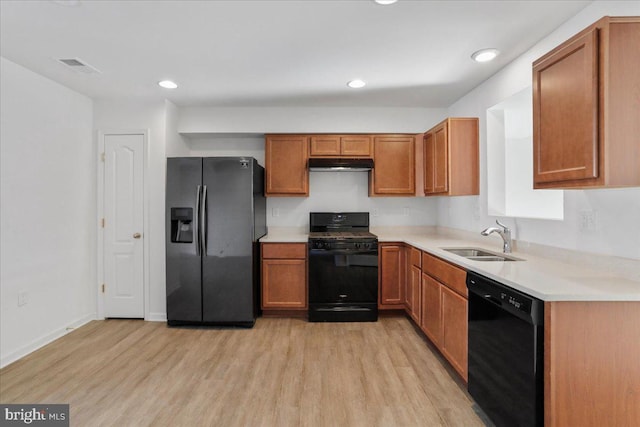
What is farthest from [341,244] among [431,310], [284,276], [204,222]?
[204,222]

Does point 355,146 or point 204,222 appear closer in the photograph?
point 204,222

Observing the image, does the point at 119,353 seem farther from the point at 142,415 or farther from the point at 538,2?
the point at 538,2

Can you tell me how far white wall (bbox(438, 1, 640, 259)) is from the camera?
1786 mm

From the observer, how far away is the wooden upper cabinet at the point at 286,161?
4.05 m

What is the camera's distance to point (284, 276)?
380 cm

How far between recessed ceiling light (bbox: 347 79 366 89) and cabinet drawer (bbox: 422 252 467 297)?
1.74 meters

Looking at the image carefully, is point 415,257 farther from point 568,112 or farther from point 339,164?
point 568,112

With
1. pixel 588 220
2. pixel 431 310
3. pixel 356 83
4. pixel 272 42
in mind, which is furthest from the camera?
pixel 356 83

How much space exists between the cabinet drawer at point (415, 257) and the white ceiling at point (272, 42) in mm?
1653

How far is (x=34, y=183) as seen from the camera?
9.92ft

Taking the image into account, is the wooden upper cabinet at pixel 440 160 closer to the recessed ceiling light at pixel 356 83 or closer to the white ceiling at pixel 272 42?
the white ceiling at pixel 272 42

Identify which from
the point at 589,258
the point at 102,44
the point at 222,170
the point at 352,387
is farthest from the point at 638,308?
the point at 102,44

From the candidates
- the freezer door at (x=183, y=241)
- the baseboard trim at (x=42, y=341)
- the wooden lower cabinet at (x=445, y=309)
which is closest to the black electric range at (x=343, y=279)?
the wooden lower cabinet at (x=445, y=309)

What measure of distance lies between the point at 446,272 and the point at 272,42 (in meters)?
2.16
